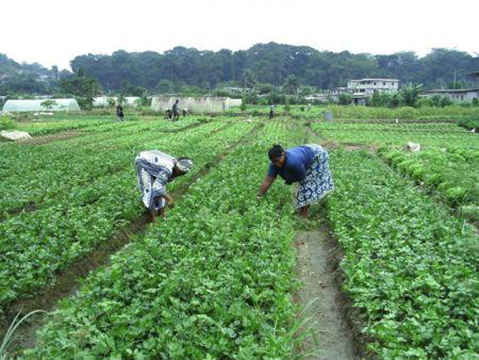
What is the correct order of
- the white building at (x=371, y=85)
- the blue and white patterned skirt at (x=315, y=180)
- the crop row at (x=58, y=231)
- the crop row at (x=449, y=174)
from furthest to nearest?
the white building at (x=371, y=85) → the crop row at (x=449, y=174) → the blue and white patterned skirt at (x=315, y=180) → the crop row at (x=58, y=231)

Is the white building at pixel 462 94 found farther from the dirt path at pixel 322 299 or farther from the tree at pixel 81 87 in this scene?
the dirt path at pixel 322 299

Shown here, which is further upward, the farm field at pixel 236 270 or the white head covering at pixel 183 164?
the white head covering at pixel 183 164

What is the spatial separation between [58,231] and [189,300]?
323 cm

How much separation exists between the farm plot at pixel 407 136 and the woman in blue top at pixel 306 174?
13623 mm

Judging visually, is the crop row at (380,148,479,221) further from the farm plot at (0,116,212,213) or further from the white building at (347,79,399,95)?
the white building at (347,79,399,95)

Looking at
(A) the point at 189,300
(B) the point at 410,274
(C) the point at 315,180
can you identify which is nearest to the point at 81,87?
(C) the point at 315,180

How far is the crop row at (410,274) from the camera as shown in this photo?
163 inches

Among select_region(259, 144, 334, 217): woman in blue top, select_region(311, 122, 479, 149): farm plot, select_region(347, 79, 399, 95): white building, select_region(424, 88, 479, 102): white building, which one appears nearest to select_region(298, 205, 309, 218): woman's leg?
select_region(259, 144, 334, 217): woman in blue top

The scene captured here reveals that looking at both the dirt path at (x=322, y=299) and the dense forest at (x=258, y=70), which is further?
the dense forest at (x=258, y=70)

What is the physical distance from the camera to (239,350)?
385cm

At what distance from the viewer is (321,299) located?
6.02 meters

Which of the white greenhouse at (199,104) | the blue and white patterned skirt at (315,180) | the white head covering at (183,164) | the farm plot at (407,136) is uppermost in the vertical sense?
the white greenhouse at (199,104)

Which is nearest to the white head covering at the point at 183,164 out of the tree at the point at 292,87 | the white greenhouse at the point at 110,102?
the white greenhouse at the point at 110,102

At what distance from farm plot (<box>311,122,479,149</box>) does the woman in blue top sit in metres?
13.6
